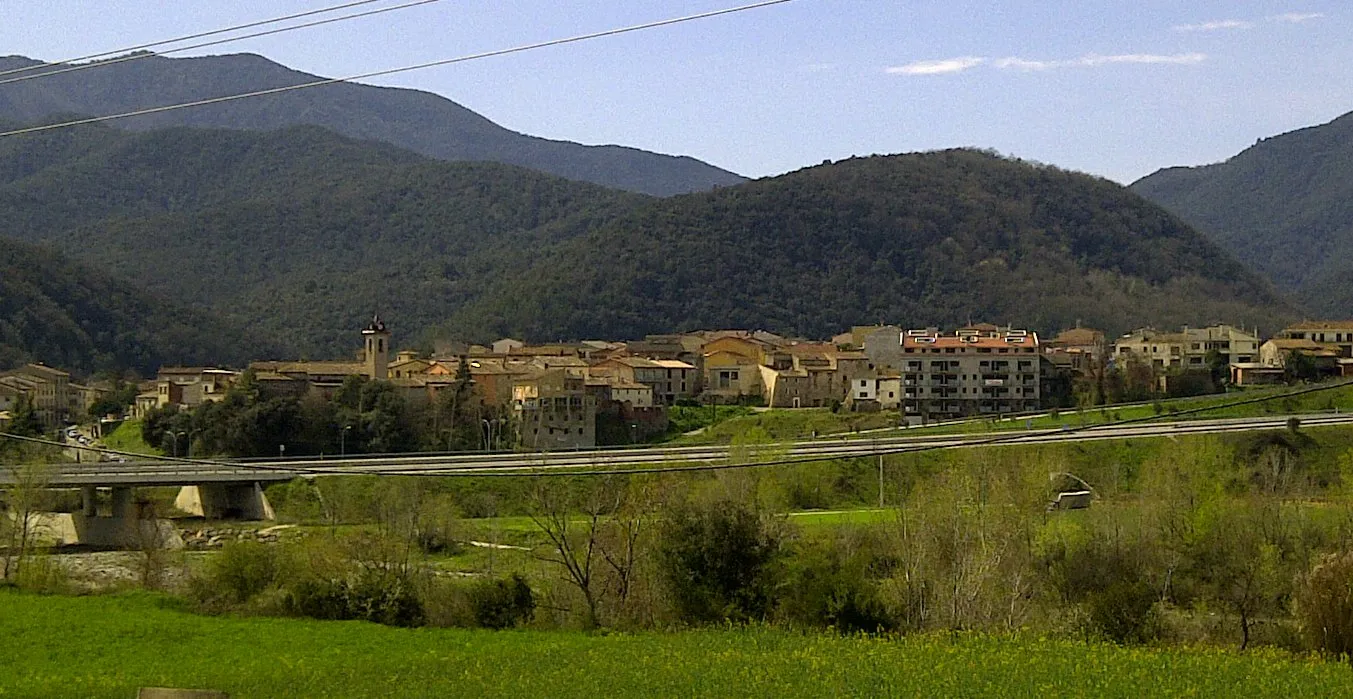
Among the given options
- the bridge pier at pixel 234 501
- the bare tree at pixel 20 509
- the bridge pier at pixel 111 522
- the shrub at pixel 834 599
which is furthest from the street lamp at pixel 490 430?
the shrub at pixel 834 599

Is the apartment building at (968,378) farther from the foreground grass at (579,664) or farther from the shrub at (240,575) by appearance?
the foreground grass at (579,664)

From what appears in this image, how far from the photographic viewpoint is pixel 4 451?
52.9 metres

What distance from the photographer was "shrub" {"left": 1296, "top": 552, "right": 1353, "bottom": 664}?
2283cm

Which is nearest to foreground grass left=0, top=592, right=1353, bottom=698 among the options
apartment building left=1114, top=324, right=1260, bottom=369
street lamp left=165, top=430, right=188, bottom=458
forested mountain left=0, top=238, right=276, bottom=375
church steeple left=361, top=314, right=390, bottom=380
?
street lamp left=165, top=430, right=188, bottom=458

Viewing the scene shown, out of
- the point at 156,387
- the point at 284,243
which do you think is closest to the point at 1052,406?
the point at 156,387

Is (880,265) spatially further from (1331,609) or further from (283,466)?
(1331,609)

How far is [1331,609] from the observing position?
23.1 meters

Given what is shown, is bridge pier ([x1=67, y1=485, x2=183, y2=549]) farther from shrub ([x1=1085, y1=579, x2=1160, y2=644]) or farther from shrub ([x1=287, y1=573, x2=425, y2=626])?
shrub ([x1=1085, y1=579, x2=1160, y2=644])

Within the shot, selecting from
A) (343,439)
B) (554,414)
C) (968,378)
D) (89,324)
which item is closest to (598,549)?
(343,439)

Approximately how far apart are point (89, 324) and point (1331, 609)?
264ft

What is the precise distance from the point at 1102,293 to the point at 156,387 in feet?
273

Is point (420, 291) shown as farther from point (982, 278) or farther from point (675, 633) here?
point (675, 633)

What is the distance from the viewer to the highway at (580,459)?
4391cm

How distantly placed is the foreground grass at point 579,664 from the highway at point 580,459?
43.7 feet
